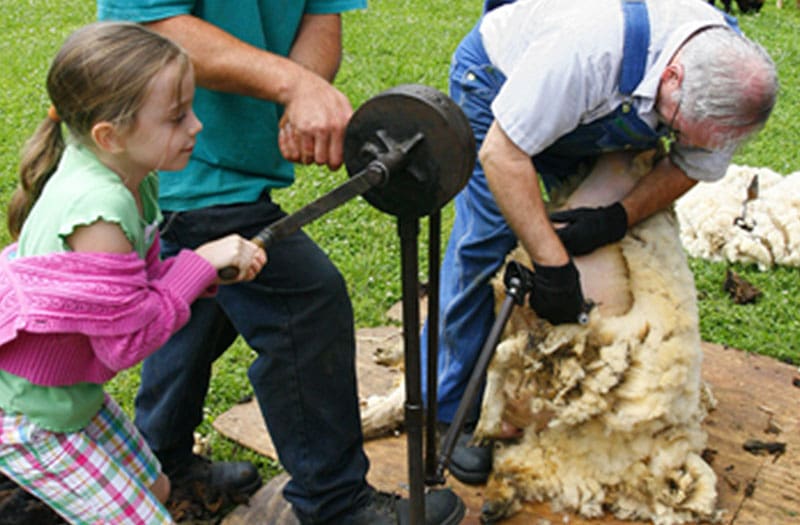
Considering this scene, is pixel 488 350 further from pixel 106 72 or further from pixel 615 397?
pixel 106 72

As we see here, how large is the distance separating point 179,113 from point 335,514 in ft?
4.28

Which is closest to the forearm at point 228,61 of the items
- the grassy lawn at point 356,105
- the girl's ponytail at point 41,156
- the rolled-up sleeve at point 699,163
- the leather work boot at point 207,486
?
the girl's ponytail at point 41,156

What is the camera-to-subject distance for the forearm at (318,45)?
2.67 m

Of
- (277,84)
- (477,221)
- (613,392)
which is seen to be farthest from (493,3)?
(613,392)

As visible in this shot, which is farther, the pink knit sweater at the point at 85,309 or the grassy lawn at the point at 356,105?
the grassy lawn at the point at 356,105

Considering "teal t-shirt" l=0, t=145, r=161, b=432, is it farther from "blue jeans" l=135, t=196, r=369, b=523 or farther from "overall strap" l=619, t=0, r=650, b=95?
"overall strap" l=619, t=0, r=650, b=95

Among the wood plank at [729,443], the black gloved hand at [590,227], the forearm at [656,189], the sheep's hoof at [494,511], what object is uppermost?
the forearm at [656,189]

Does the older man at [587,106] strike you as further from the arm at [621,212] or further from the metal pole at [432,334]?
the metal pole at [432,334]

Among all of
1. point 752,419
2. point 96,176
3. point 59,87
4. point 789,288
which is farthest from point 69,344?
point 789,288

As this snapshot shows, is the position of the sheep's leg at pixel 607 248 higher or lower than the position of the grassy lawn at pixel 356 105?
higher

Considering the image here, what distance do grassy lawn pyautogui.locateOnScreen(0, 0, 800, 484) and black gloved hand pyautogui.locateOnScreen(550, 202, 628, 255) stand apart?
45cm

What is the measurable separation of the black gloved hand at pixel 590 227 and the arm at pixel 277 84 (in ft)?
3.09

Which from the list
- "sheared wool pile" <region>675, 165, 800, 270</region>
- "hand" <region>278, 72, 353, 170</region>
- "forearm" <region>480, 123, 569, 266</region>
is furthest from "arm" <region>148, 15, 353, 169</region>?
"sheared wool pile" <region>675, 165, 800, 270</region>

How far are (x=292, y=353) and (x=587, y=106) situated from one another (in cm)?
110
